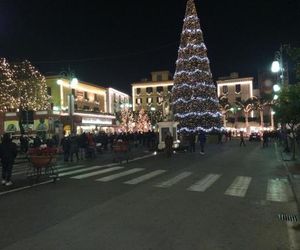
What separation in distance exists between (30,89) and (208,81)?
868 inches

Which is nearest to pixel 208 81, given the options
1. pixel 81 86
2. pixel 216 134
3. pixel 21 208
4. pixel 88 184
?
pixel 216 134

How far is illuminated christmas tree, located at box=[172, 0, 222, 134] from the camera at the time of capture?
2333 inches

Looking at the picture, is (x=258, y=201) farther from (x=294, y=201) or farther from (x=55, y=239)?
(x=55, y=239)

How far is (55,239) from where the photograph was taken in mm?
7762

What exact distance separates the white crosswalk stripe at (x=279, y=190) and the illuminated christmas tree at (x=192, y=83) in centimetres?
4235

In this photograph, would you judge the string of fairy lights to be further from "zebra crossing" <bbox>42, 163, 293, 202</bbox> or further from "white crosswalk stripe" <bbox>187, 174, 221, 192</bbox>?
"white crosswalk stripe" <bbox>187, 174, 221, 192</bbox>

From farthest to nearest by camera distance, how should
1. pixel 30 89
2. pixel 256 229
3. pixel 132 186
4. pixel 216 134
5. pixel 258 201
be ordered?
1. pixel 216 134
2. pixel 30 89
3. pixel 132 186
4. pixel 258 201
5. pixel 256 229

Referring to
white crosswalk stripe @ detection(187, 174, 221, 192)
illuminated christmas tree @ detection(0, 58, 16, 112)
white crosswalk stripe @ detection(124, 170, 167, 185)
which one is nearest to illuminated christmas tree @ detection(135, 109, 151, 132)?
illuminated christmas tree @ detection(0, 58, 16, 112)

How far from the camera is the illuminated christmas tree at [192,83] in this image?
59250 millimetres

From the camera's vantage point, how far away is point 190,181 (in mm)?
16406

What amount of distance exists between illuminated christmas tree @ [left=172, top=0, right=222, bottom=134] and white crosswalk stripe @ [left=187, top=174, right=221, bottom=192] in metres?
41.1

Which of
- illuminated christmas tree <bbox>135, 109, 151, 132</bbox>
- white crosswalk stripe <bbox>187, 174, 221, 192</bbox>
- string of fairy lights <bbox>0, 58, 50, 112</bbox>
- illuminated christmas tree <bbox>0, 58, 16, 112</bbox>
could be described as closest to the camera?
white crosswalk stripe <bbox>187, 174, 221, 192</bbox>

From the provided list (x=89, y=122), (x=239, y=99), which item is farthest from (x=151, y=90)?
(x=89, y=122)

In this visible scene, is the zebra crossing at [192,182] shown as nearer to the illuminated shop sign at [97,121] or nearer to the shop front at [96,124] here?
the shop front at [96,124]
